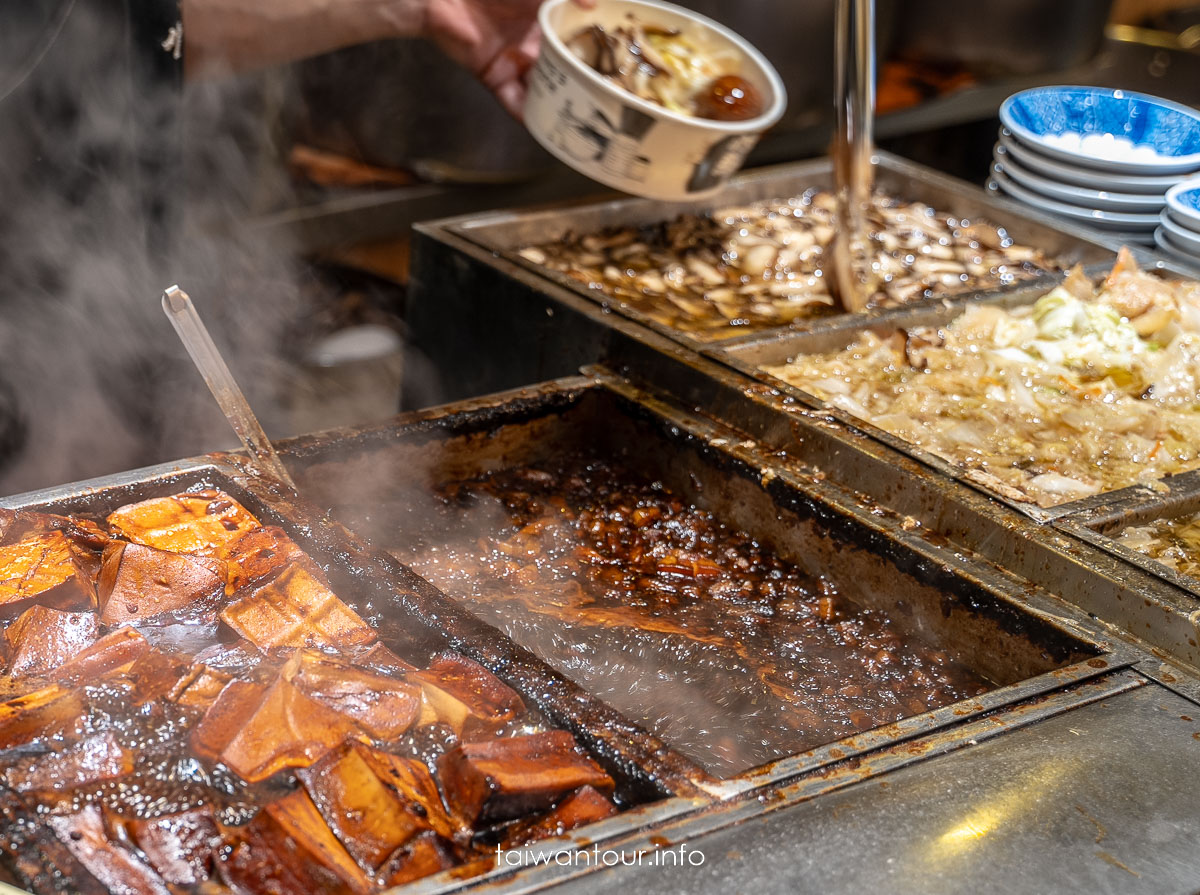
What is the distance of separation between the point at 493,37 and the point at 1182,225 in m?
1.87

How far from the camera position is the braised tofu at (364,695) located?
133cm

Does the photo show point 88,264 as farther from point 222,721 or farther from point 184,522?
point 222,721

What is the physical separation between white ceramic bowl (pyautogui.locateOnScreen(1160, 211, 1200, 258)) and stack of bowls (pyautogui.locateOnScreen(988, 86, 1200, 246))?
77mm

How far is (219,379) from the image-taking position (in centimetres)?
181

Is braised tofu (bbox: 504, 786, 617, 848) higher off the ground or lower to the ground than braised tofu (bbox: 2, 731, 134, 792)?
lower

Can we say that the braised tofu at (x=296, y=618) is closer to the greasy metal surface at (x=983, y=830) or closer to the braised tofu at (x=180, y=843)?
the braised tofu at (x=180, y=843)

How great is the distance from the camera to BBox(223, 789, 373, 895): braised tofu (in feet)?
3.71

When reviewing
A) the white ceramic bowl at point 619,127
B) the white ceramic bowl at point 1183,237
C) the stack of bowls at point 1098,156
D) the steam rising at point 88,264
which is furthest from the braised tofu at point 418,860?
the stack of bowls at point 1098,156

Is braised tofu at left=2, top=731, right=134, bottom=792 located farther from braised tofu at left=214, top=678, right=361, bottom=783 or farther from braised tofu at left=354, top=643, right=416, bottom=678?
braised tofu at left=354, top=643, right=416, bottom=678

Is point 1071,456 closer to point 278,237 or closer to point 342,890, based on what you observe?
point 342,890

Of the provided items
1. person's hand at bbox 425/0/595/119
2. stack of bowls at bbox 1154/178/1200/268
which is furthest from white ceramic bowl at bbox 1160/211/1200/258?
person's hand at bbox 425/0/595/119

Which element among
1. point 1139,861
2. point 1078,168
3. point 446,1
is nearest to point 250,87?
point 446,1

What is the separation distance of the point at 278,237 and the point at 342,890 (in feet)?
10.2

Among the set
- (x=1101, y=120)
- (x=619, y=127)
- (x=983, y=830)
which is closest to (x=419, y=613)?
(x=983, y=830)
